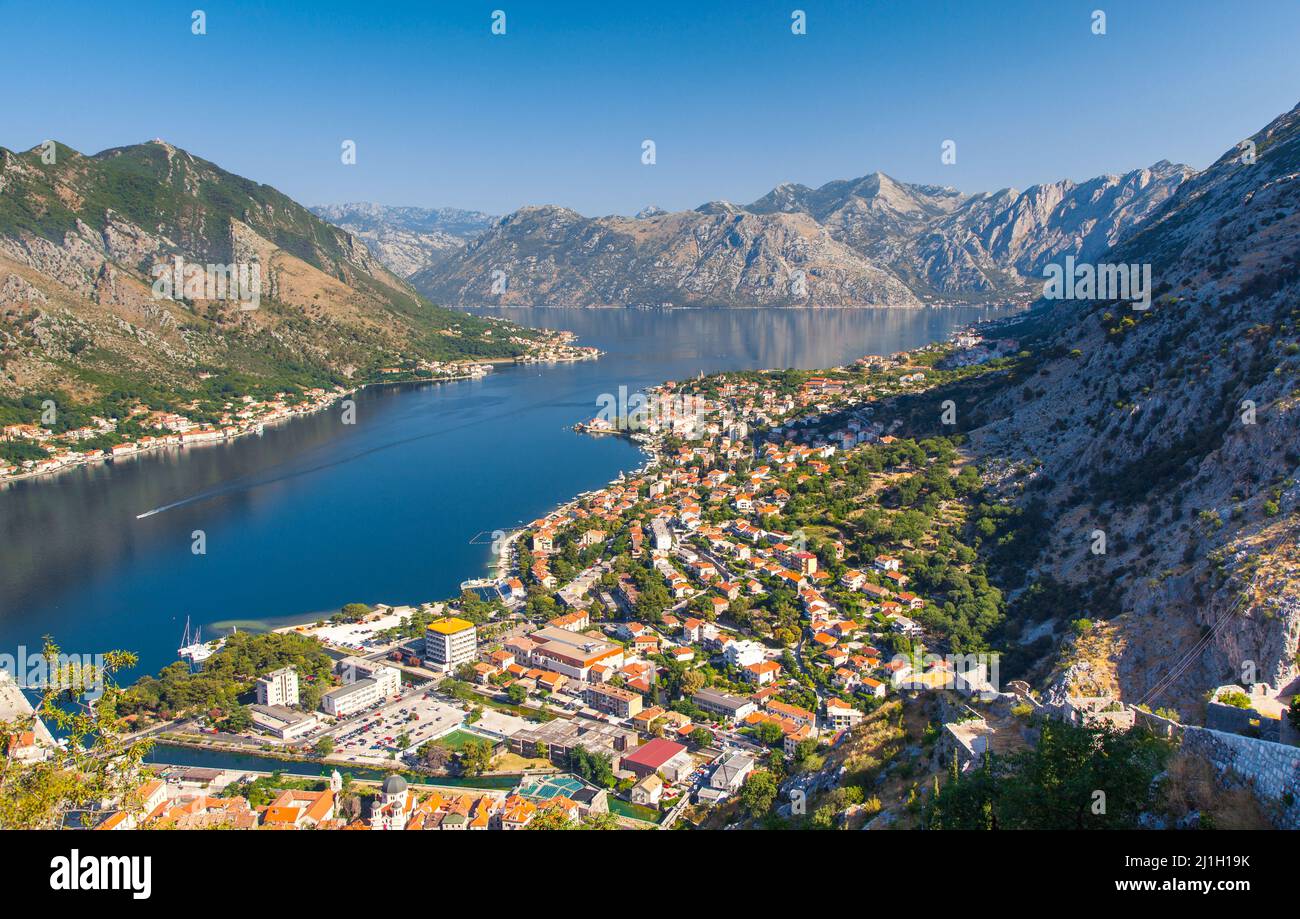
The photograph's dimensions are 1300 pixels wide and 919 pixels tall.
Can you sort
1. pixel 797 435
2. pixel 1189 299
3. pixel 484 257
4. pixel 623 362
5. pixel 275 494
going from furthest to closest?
pixel 484 257, pixel 623 362, pixel 797 435, pixel 275 494, pixel 1189 299

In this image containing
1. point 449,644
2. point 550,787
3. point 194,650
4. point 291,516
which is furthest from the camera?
point 291,516

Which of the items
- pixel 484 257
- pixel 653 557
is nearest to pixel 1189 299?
pixel 653 557

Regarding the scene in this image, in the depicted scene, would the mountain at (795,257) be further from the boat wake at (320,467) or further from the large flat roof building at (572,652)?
the large flat roof building at (572,652)

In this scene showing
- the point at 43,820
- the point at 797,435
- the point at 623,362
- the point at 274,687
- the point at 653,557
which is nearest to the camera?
the point at 43,820

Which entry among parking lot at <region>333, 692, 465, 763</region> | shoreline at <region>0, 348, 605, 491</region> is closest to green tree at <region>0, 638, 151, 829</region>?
parking lot at <region>333, 692, 465, 763</region>

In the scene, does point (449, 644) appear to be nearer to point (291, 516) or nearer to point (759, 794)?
point (759, 794)

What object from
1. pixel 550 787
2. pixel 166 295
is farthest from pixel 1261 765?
pixel 166 295

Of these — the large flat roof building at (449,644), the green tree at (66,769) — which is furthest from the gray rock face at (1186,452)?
the large flat roof building at (449,644)

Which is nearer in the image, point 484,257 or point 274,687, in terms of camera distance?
point 274,687
